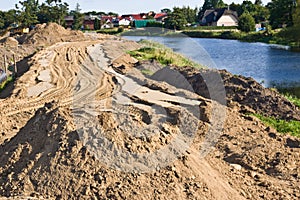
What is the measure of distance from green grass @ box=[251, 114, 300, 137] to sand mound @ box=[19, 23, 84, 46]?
1154 inches

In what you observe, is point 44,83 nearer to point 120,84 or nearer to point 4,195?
point 120,84

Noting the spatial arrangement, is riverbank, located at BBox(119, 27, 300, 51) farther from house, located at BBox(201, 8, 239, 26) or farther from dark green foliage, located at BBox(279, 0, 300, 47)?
house, located at BBox(201, 8, 239, 26)

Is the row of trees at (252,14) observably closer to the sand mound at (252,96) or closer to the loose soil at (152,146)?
the sand mound at (252,96)

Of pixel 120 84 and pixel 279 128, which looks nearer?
pixel 279 128

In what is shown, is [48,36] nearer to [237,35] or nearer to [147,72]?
[147,72]

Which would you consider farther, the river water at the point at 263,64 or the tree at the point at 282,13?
the tree at the point at 282,13

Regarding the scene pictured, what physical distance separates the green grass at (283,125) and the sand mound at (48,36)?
29.3 metres

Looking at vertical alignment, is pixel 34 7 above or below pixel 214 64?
above

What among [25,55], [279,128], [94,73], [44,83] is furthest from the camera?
[25,55]

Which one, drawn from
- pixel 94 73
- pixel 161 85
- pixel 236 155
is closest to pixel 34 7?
pixel 94 73

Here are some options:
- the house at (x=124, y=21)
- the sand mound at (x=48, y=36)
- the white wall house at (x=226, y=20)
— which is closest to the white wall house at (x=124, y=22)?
the house at (x=124, y=21)

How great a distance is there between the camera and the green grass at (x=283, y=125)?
13713mm

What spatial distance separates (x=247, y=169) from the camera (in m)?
10.1

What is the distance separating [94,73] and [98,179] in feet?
50.5
